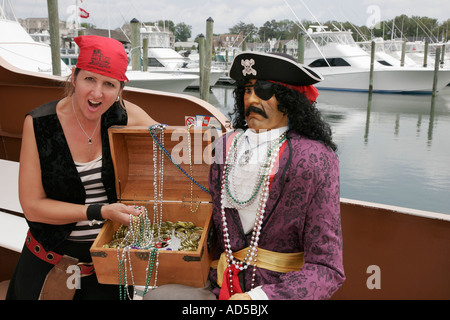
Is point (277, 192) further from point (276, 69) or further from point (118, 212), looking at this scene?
point (118, 212)

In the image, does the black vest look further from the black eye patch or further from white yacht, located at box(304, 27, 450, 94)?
white yacht, located at box(304, 27, 450, 94)

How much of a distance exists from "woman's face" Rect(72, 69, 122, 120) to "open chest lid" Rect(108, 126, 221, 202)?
0.19 meters

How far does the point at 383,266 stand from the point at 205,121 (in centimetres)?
140

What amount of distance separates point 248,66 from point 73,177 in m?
0.86

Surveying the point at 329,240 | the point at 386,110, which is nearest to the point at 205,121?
the point at 329,240

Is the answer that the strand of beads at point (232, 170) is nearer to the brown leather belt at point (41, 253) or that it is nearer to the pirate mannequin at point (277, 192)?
the pirate mannequin at point (277, 192)

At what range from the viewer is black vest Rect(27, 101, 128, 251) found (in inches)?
63.5

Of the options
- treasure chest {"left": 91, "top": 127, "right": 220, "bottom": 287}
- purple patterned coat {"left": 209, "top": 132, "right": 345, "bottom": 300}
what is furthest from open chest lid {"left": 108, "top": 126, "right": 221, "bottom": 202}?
purple patterned coat {"left": 209, "top": 132, "right": 345, "bottom": 300}

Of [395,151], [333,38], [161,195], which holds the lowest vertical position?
[395,151]

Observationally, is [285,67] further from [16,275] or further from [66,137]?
[16,275]

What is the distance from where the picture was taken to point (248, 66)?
147 cm

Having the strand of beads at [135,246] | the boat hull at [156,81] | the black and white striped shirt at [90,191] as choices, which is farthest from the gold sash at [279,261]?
the boat hull at [156,81]

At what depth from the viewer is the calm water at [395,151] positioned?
24.7 feet

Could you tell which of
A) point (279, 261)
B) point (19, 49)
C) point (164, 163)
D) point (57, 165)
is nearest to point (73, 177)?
point (57, 165)
